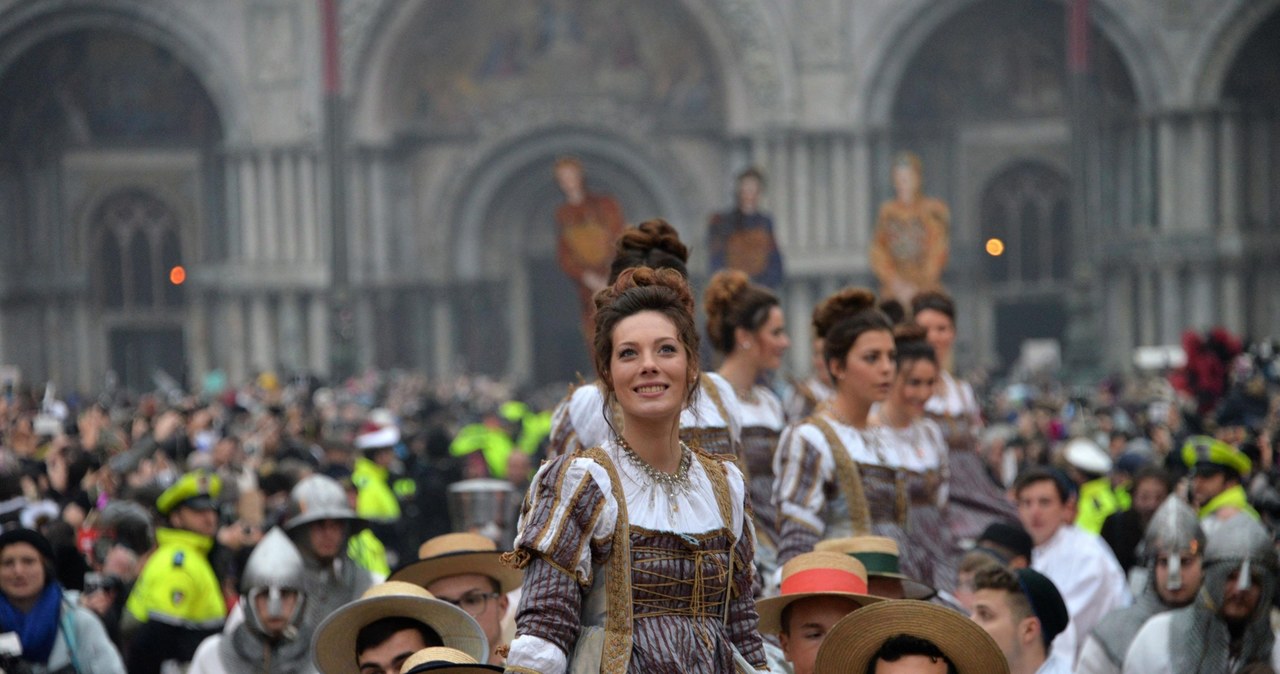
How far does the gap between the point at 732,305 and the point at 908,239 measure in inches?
523

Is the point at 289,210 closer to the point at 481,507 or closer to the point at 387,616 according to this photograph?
the point at 481,507

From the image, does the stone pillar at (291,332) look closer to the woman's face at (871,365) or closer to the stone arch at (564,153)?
the stone arch at (564,153)

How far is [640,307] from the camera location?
4.36 m

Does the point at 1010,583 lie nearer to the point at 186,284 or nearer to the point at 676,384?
the point at 676,384

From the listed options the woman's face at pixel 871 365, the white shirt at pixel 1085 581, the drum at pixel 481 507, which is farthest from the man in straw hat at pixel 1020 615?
→ the drum at pixel 481 507

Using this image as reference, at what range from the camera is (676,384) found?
170 inches

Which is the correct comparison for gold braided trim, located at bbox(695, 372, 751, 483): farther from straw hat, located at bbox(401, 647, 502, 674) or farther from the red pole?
the red pole

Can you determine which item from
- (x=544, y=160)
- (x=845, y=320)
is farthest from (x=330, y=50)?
(x=845, y=320)

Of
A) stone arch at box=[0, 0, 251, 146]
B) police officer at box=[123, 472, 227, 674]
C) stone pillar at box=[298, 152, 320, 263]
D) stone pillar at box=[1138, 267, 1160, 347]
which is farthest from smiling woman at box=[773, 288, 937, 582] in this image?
stone arch at box=[0, 0, 251, 146]

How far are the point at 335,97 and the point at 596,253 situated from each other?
15418 millimetres

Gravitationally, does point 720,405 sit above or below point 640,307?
below

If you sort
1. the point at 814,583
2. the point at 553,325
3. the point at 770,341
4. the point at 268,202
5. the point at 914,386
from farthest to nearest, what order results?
the point at 553,325 < the point at 268,202 < the point at 914,386 < the point at 770,341 < the point at 814,583

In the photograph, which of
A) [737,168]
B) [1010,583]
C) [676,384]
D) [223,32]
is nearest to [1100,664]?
Result: [1010,583]

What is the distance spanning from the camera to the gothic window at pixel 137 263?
34312 mm
